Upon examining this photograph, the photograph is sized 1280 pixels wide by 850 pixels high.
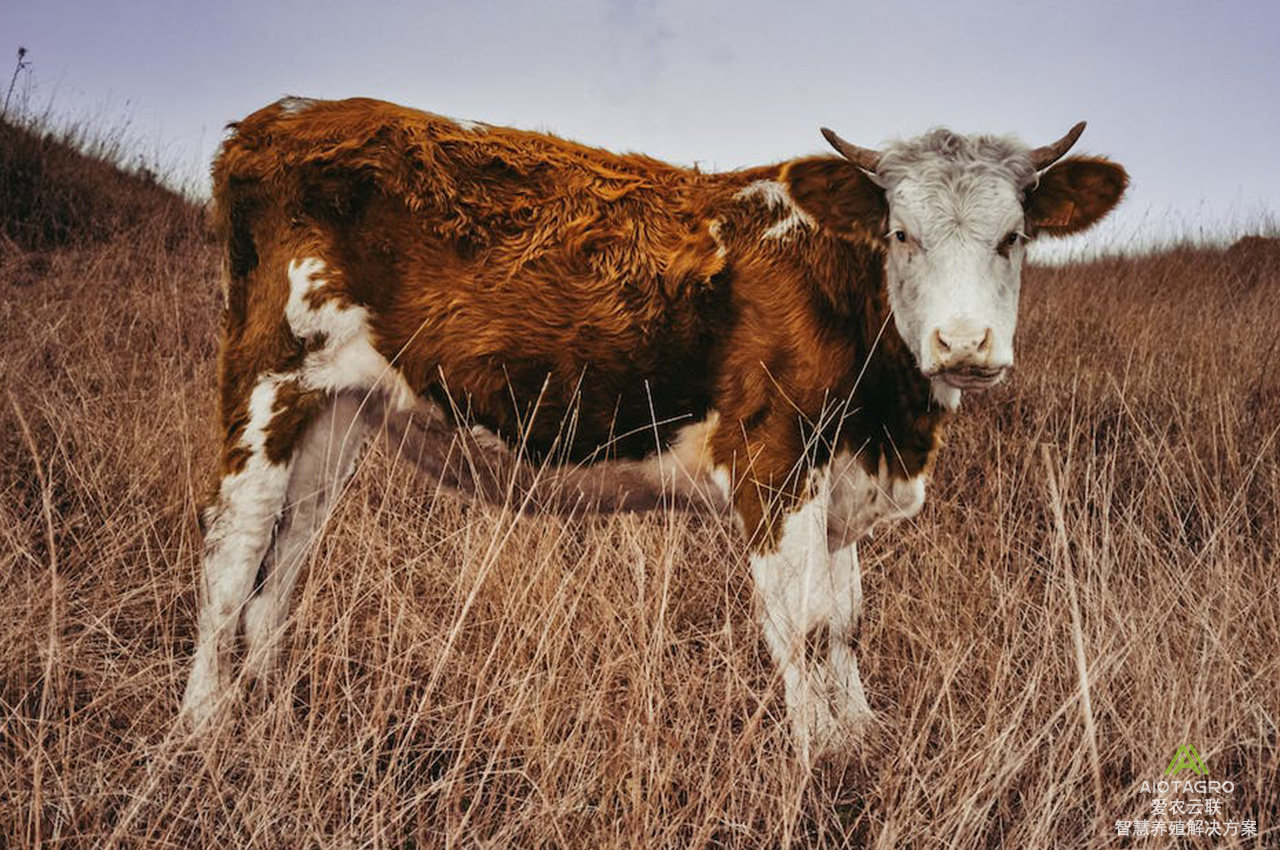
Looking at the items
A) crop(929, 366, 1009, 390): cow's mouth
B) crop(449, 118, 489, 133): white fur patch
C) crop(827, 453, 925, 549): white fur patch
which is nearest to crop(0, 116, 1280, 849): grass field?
crop(827, 453, 925, 549): white fur patch

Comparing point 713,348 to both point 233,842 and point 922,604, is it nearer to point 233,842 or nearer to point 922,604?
point 922,604

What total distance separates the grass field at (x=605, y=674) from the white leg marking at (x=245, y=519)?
26 centimetres

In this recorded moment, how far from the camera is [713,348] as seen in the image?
2.95 m

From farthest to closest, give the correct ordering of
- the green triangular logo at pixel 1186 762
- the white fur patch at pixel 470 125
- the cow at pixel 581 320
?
the white fur patch at pixel 470 125 → the cow at pixel 581 320 → the green triangular logo at pixel 1186 762

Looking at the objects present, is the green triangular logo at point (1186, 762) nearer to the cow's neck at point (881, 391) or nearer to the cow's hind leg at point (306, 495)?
the cow's neck at point (881, 391)

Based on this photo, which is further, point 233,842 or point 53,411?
point 53,411

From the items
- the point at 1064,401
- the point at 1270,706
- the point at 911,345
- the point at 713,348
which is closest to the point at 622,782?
the point at 713,348

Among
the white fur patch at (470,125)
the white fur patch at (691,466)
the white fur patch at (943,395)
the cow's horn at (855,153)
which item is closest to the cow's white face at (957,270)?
the cow's horn at (855,153)

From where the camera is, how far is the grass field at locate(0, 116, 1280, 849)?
6.80ft

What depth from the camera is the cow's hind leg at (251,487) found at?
2920mm

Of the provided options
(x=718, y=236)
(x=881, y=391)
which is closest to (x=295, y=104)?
(x=718, y=236)

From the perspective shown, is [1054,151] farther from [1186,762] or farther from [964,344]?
[1186,762]

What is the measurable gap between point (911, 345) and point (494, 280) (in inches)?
54.7

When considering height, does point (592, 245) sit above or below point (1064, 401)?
above
